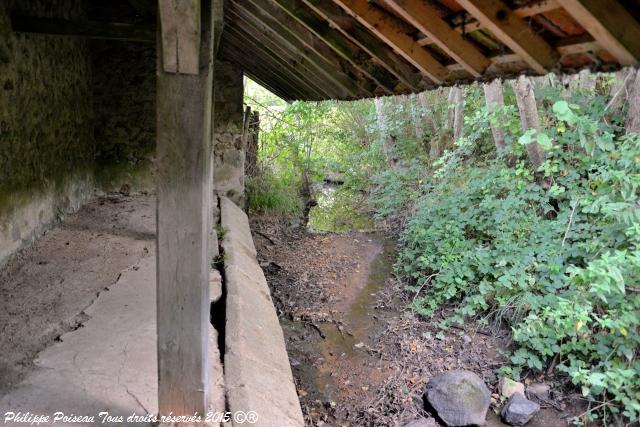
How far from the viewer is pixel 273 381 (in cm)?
278

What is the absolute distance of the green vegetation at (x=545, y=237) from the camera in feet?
13.5

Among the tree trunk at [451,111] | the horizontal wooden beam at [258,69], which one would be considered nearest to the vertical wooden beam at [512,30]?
the horizontal wooden beam at [258,69]

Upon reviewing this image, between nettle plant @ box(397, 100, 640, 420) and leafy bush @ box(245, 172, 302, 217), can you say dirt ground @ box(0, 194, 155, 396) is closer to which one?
leafy bush @ box(245, 172, 302, 217)

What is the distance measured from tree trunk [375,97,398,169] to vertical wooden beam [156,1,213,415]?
29.6ft

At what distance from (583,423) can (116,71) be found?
6.68 meters

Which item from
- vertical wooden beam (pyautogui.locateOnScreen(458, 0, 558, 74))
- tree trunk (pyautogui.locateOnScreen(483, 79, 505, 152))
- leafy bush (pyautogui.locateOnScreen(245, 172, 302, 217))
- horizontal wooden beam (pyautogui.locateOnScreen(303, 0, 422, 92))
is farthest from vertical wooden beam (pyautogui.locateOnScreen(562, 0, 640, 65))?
leafy bush (pyautogui.locateOnScreen(245, 172, 302, 217))

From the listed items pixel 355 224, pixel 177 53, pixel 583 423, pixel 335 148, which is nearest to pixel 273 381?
pixel 177 53

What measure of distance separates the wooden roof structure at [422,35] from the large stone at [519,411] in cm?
292

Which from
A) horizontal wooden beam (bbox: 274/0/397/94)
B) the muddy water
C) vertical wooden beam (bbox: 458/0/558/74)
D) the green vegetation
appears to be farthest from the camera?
the muddy water

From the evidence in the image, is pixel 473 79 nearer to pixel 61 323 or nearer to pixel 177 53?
pixel 177 53

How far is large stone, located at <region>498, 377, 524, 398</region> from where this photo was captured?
431cm

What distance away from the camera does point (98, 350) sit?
2.71 metres

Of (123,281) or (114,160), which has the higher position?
(114,160)

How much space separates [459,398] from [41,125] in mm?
4707
